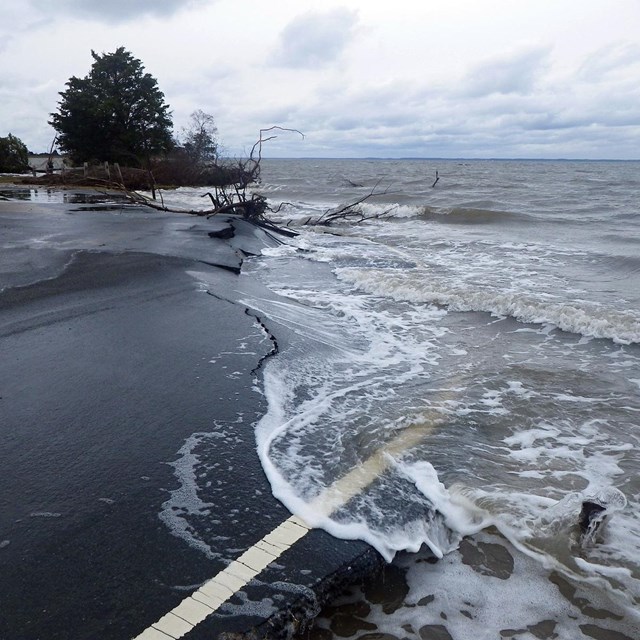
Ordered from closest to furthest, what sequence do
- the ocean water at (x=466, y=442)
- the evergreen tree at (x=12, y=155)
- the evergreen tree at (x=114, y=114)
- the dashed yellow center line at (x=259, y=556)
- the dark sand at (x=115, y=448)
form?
1. the dashed yellow center line at (x=259, y=556)
2. the dark sand at (x=115, y=448)
3. the ocean water at (x=466, y=442)
4. the evergreen tree at (x=114, y=114)
5. the evergreen tree at (x=12, y=155)

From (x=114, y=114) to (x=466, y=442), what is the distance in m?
37.9

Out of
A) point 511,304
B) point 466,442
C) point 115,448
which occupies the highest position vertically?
point 115,448

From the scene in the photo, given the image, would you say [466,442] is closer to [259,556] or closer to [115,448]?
[259,556]

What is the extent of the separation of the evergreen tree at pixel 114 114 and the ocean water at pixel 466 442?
30.5m

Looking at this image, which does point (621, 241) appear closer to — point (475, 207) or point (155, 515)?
point (475, 207)

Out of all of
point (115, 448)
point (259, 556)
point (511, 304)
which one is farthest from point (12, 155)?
point (259, 556)

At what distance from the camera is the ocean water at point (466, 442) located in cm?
259

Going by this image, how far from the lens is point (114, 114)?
36.2 m

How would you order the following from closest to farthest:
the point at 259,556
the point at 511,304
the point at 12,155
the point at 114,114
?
the point at 259,556 < the point at 511,304 < the point at 114,114 < the point at 12,155

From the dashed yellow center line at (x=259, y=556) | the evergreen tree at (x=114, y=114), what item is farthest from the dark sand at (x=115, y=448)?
the evergreen tree at (x=114, y=114)

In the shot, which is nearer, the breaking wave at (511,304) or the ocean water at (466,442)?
the ocean water at (466,442)

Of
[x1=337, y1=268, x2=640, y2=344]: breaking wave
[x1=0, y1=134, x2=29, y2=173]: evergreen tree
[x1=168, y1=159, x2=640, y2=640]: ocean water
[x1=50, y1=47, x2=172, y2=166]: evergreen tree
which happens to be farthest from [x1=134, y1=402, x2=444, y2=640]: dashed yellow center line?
[x1=0, y1=134, x2=29, y2=173]: evergreen tree

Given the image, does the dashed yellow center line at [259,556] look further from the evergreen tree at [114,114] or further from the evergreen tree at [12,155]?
the evergreen tree at [12,155]

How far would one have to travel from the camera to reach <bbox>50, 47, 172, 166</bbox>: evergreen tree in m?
35.6
